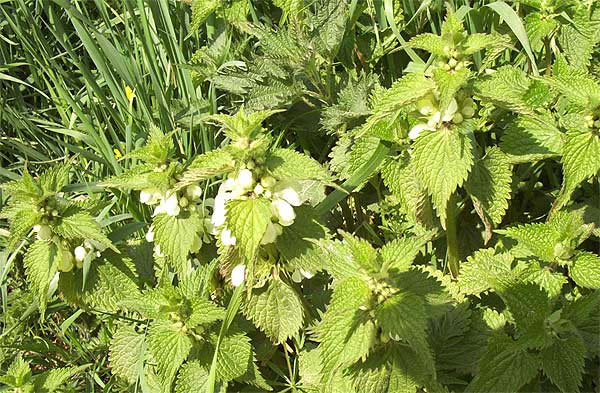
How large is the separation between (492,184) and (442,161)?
274mm

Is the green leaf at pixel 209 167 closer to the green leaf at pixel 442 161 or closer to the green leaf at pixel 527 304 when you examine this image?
the green leaf at pixel 442 161

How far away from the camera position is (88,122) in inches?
99.1

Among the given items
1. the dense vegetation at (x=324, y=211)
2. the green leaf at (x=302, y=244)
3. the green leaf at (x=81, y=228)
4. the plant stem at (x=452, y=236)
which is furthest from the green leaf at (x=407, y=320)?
the green leaf at (x=81, y=228)

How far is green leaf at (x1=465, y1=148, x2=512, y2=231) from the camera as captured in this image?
1798 millimetres

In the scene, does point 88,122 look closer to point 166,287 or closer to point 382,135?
point 166,287

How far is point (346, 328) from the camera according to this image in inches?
59.4

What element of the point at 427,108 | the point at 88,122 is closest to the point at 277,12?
the point at 88,122

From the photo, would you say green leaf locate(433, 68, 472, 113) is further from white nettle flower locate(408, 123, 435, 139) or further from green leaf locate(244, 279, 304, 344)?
green leaf locate(244, 279, 304, 344)

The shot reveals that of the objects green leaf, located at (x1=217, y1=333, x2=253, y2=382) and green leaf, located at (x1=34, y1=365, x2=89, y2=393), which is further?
green leaf, located at (x1=34, y1=365, x2=89, y2=393)

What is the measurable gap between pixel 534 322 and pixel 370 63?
1168mm

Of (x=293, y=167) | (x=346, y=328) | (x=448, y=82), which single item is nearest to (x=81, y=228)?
(x=293, y=167)

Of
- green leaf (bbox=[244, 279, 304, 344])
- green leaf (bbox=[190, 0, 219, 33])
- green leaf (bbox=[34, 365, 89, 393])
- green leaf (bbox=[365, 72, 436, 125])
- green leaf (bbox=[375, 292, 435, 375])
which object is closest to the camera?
green leaf (bbox=[375, 292, 435, 375])

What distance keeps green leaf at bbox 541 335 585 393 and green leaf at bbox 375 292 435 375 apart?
0.31 metres

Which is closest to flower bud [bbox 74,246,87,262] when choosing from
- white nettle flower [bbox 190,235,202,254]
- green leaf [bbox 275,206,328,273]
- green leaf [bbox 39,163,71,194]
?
green leaf [bbox 39,163,71,194]
